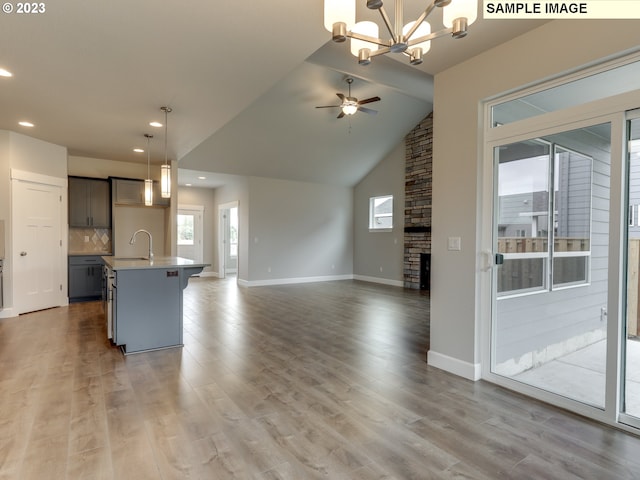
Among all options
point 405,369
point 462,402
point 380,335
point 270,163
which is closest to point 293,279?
point 270,163

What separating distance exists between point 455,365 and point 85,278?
6136 mm

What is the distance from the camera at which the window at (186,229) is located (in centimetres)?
966

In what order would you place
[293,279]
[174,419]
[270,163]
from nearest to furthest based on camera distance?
[174,419]
[270,163]
[293,279]

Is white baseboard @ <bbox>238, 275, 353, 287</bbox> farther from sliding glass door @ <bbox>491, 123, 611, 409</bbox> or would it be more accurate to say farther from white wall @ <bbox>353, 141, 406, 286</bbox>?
sliding glass door @ <bbox>491, 123, 611, 409</bbox>

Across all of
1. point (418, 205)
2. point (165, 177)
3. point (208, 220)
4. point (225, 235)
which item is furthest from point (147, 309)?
point (208, 220)

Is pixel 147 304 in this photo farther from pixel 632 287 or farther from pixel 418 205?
pixel 418 205

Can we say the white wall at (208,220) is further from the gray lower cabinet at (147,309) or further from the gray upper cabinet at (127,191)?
the gray lower cabinet at (147,309)

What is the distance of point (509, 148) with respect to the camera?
2.73 meters

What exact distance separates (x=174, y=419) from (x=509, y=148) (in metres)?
3.16

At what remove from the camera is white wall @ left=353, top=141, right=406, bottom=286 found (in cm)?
839

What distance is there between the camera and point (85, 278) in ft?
19.6

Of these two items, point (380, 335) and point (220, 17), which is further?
point (380, 335)

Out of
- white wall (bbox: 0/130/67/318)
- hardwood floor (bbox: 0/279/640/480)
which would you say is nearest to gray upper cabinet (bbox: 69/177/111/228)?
white wall (bbox: 0/130/67/318)

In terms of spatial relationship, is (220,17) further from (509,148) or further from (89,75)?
(509,148)
